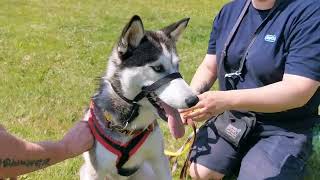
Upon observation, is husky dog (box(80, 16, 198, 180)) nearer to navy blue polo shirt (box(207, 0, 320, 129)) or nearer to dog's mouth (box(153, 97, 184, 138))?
dog's mouth (box(153, 97, 184, 138))

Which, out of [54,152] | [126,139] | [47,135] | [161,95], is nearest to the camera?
[54,152]

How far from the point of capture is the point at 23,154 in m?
2.59

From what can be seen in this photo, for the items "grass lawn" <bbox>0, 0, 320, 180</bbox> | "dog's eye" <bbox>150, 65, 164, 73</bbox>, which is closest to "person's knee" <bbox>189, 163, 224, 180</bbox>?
"grass lawn" <bbox>0, 0, 320, 180</bbox>

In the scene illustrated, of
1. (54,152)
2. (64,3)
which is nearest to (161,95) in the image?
(54,152)

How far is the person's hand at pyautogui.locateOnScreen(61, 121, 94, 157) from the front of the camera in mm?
2992

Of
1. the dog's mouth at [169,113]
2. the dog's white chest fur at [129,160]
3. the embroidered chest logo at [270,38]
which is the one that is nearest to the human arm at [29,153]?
the dog's white chest fur at [129,160]

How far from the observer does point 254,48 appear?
3648mm

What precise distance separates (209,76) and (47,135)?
5.69ft

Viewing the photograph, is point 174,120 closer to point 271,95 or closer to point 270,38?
point 271,95

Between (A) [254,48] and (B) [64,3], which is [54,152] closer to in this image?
(A) [254,48]

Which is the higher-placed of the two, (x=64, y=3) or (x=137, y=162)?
(x=137, y=162)

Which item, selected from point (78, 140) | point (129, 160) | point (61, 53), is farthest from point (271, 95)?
point (61, 53)

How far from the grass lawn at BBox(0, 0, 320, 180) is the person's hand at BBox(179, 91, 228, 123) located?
100 centimetres

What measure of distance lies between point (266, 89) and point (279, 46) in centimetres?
35
